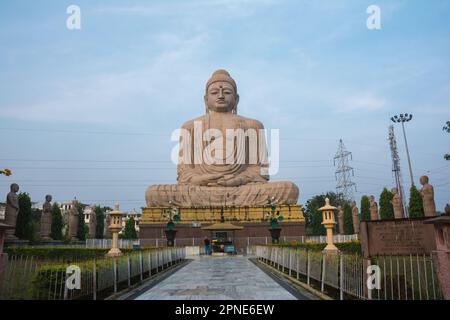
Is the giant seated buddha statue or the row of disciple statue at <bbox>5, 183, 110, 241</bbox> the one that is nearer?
the row of disciple statue at <bbox>5, 183, 110, 241</bbox>

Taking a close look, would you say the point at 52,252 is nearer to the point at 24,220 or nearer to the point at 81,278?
the point at 24,220

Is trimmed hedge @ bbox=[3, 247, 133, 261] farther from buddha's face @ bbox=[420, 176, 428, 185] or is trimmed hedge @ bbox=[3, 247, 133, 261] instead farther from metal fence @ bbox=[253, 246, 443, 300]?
buddha's face @ bbox=[420, 176, 428, 185]

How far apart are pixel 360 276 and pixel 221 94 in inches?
1042

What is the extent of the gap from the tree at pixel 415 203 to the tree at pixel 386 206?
8.97ft

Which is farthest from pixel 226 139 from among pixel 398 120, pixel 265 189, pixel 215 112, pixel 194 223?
pixel 398 120

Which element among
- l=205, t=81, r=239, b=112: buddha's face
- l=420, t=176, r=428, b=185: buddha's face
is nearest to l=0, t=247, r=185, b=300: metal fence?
l=420, t=176, r=428, b=185: buddha's face

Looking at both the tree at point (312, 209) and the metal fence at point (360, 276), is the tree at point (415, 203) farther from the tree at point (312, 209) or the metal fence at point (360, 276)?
the tree at point (312, 209)

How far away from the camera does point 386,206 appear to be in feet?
84.0

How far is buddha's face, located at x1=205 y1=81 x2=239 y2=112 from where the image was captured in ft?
102

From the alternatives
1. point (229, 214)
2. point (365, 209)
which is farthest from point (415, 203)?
point (229, 214)

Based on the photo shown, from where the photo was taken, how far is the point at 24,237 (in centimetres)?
2259
